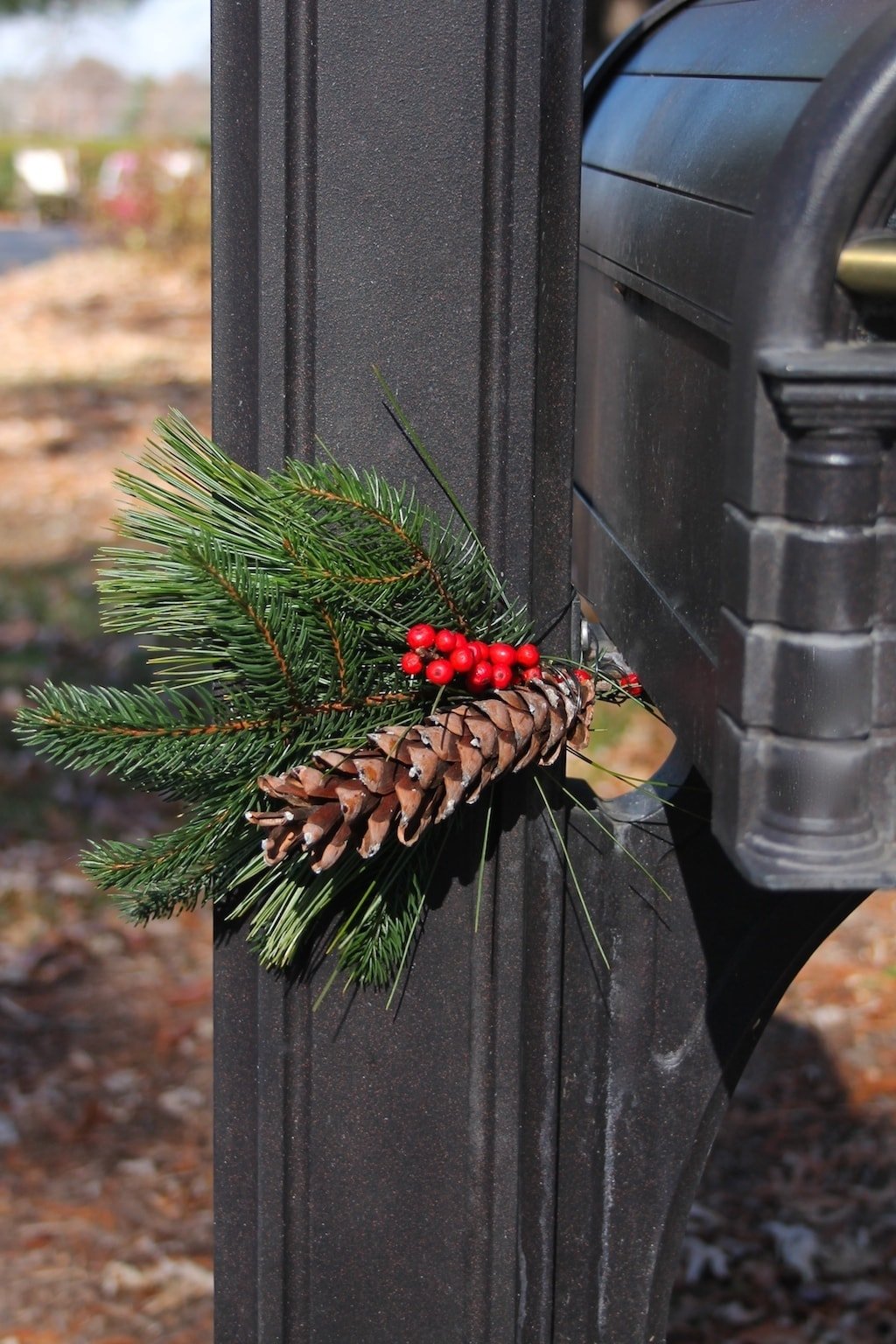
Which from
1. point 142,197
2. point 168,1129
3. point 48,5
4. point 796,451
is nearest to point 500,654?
point 796,451

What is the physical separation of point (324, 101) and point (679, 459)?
44 centimetres

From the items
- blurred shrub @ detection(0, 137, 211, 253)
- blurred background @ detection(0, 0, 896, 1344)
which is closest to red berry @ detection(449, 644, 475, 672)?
blurred background @ detection(0, 0, 896, 1344)

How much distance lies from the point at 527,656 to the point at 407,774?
18 cm

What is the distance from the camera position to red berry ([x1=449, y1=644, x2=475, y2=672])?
1250mm

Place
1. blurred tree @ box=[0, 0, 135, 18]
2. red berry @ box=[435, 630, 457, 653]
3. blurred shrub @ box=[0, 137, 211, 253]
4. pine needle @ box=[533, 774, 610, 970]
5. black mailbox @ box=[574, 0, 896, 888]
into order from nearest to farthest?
black mailbox @ box=[574, 0, 896, 888], red berry @ box=[435, 630, 457, 653], pine needle @ box=[533, 774, 610, 970], blurred shrub @ box=[0, 137, 211, 253], blurred tree @ box=[0, 0, 135, 18]

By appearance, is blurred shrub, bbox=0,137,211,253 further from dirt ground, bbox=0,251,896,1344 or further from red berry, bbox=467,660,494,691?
red berry, bbox=467,660,494,691

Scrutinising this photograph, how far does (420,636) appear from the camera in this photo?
4.06 feet

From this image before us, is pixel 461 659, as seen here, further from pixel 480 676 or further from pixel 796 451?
pixel 796 451

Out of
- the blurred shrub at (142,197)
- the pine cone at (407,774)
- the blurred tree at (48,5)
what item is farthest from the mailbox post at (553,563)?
the blurred tree at (48,5)

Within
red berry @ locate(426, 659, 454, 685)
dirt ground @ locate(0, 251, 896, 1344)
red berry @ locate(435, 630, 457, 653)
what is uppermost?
Answer: red berry @ locate(435, 630, 457, 653)

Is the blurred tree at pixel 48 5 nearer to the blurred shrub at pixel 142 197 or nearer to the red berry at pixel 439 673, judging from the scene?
the blurred shrub at pixel 142 197

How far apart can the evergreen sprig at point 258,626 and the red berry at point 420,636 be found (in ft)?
0.09

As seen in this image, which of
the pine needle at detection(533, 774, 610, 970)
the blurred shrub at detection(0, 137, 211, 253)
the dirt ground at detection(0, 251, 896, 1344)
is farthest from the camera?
the blurred shrub at detection(0, 137, 211, 253)

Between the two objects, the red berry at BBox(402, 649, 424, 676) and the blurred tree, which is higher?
the blurred tree
